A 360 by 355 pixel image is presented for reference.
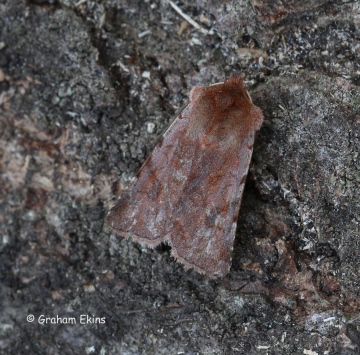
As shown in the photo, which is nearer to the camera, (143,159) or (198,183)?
(198,183)

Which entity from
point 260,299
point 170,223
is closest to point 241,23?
point 170,223

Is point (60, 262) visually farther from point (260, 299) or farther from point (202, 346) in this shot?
point (260, 299)

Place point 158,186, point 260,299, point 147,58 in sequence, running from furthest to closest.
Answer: point 147,58
point 158,186
point 260,299
